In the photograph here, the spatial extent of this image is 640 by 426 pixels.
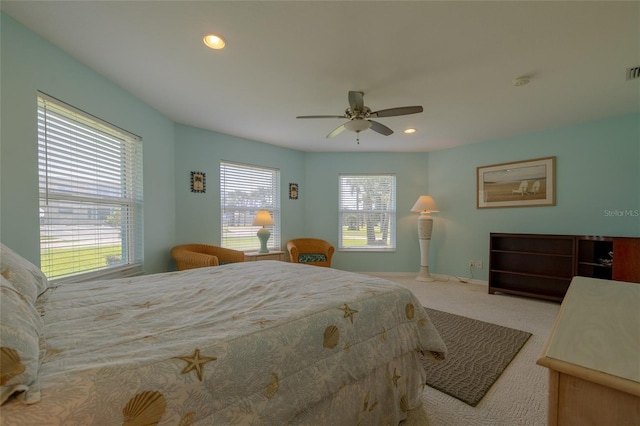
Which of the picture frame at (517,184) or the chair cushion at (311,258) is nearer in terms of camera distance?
the picture frame at (517,184)

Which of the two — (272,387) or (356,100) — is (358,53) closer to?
(356,100)

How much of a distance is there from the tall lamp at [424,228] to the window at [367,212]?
1.91ft

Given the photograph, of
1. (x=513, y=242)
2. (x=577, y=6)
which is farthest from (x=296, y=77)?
(x=513, y=242)

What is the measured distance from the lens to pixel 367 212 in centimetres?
529

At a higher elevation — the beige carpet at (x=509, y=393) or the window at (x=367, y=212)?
the window at (x=367, y=212)

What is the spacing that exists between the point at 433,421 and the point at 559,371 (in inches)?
47.9

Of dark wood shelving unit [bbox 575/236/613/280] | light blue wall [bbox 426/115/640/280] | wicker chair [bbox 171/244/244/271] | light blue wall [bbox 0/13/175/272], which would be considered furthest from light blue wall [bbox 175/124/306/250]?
dark wood shelving unit [bbox 575/236/613/280]

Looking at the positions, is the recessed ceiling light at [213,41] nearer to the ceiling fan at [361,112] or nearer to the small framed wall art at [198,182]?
the ceiling fan at [361,112]

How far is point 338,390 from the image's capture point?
1112mm

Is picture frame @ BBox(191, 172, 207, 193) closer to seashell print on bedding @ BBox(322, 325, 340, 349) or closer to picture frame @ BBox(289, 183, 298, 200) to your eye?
picture frame @ BBox(289, 183, 298, 200)

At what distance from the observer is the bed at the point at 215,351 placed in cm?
65

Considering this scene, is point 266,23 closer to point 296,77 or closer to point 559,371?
point 296,77

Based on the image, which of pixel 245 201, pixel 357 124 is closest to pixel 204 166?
pixel 245 201

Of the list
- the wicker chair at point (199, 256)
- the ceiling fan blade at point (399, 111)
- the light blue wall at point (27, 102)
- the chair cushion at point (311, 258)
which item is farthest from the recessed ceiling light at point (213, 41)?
the chair cushion at point (311, 258)
